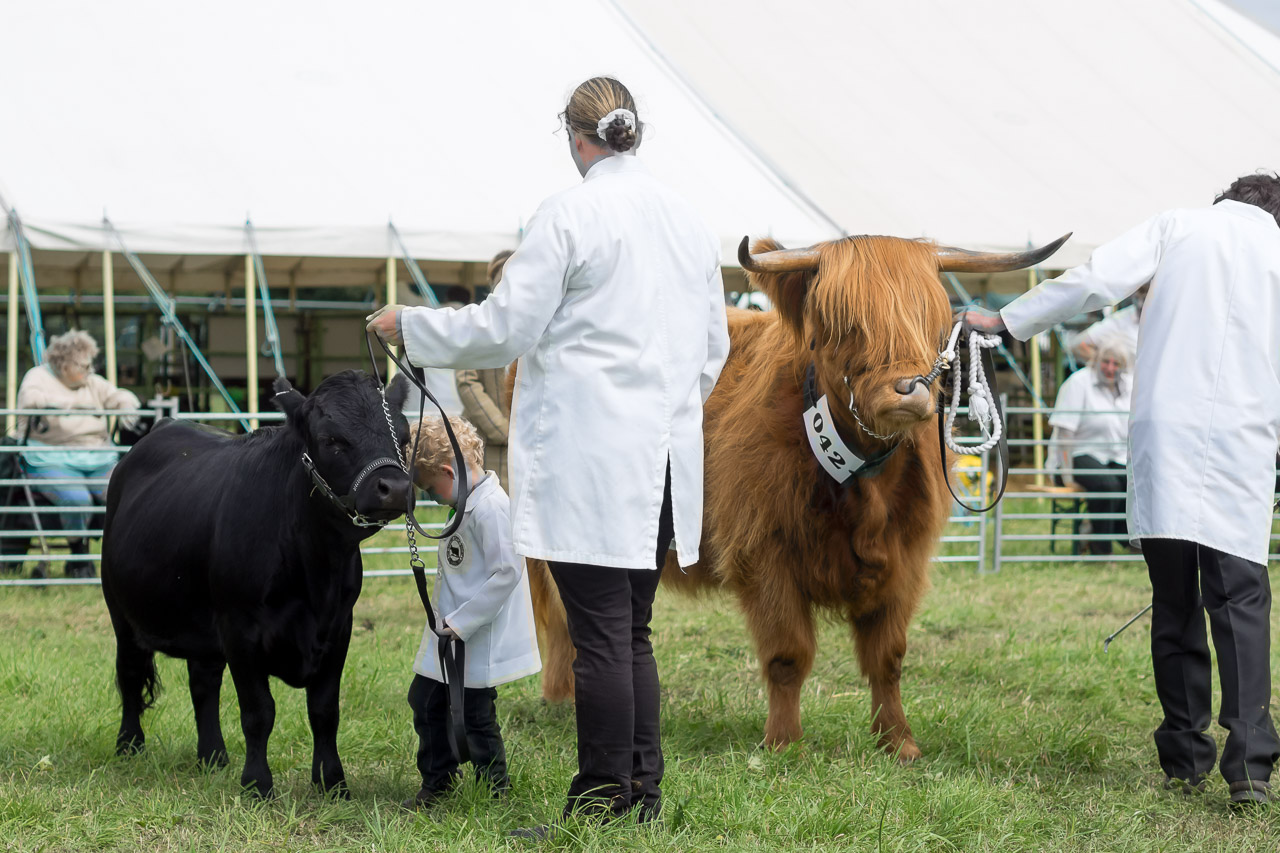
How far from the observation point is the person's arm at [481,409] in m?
6.27

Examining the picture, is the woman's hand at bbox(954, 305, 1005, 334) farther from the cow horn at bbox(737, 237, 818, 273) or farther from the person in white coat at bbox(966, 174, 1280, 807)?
the cow horn at bbox(737, 237, 818, 273)

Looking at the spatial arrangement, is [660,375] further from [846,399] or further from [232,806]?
[232,806]

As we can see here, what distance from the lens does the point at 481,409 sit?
6332 millimetres

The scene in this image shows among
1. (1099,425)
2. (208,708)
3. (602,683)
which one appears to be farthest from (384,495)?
(1099,425)

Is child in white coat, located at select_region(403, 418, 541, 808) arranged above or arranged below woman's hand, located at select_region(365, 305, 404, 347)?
below

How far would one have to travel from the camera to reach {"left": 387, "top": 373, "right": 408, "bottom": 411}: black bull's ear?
3385 mm

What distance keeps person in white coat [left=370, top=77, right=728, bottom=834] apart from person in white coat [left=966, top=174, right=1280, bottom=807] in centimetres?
111

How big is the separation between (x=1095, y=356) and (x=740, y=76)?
7.85 metres

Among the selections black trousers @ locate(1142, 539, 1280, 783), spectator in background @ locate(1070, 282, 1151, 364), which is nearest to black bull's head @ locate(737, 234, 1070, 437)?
black trousers @ locate(1142, 539, 1280, 783)

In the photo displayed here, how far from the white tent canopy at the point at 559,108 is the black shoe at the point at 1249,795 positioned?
25.4ft

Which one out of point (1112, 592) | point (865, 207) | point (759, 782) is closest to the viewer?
point (759, 782)

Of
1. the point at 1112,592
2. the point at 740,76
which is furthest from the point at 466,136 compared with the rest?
the point at 1112,592

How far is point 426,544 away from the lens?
8.87 metres

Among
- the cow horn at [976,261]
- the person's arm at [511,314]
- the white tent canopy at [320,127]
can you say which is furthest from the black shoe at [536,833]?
the white tent canopy at [320,127]
